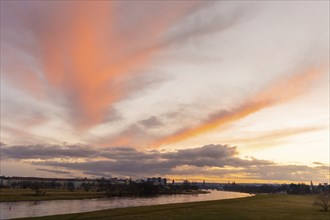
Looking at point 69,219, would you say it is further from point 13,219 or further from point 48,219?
point 13,219

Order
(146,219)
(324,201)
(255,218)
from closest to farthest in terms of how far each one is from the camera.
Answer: (146,219), (255,218), (324,201)

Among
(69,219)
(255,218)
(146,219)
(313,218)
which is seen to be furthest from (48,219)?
(313,218)

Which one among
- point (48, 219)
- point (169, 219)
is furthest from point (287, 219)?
point (48, 219)

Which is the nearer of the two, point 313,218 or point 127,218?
point 127,218

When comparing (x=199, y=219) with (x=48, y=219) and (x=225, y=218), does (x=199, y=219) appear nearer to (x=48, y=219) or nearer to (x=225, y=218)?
(x=225, y=218)

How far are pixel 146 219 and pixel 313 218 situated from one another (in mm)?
37269

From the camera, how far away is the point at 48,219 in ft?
211

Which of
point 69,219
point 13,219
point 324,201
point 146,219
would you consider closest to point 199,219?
point 146,219

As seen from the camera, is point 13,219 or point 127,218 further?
point 13,219

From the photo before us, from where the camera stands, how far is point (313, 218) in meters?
69.2

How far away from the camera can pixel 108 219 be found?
62.6m

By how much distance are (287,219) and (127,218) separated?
33.5m

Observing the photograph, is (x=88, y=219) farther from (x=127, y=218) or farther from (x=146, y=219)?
(x=146, y=219)

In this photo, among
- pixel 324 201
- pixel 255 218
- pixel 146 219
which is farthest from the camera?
pixel 324 201
